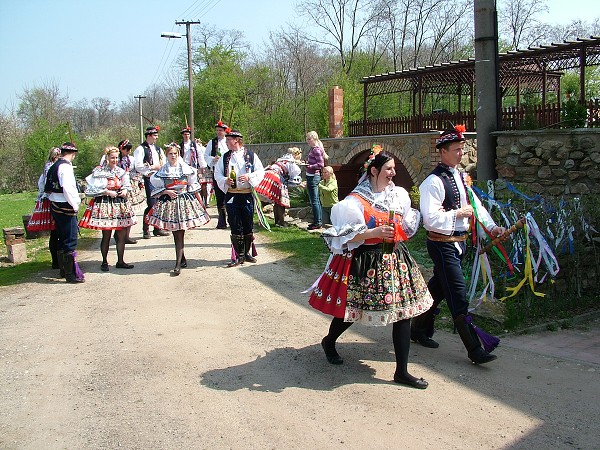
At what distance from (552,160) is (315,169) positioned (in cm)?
420

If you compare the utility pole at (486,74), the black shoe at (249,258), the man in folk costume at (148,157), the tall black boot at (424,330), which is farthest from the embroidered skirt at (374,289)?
the man in folk costume at (148,157)

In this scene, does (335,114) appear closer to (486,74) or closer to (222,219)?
(222,219)

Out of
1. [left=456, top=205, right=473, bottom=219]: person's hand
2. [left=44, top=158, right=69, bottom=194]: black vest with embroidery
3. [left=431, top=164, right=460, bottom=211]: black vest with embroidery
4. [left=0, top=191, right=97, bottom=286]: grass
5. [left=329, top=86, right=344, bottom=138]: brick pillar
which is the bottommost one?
[left=0, top=191, right=97, bottom=286]: grass

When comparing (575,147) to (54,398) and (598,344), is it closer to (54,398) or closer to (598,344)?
(598,344)

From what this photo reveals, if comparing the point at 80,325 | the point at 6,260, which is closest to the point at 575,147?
the point at 80,325

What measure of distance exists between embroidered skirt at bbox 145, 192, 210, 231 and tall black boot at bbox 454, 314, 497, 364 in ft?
15.0

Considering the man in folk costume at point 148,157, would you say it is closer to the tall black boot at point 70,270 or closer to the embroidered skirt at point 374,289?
the tall black boot at point 70,270

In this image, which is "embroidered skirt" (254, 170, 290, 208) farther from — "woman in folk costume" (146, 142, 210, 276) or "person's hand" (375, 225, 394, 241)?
"person's hand" (375, 225, 394, 241)

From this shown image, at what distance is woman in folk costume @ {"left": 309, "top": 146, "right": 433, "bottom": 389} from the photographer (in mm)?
4484


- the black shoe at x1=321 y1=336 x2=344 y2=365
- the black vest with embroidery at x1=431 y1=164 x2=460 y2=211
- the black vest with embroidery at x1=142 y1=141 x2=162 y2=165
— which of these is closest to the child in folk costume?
the black vest with embroidery at x1=142 y1=141 x2=162 y2=165

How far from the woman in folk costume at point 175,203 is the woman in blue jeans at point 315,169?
3.33 m

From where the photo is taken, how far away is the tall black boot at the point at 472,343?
484cm

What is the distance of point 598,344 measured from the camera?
5.60 meters

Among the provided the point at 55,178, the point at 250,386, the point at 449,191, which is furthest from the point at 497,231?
the point at 55,178
